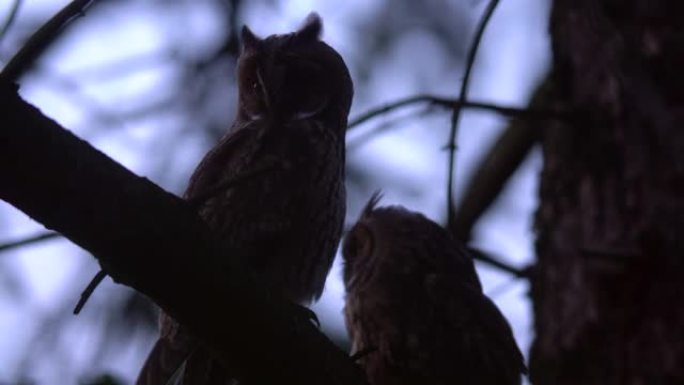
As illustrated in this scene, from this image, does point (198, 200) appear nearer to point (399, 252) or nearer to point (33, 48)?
point (33, 48)

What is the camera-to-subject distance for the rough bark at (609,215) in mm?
3172

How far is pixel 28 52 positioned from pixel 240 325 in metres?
0.71

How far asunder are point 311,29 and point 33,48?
6.91 ft

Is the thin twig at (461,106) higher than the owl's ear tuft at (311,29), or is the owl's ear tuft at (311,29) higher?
the owl's ear tuft at (311,29)

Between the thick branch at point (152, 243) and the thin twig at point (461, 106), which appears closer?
the thick branch at point (152, 243)

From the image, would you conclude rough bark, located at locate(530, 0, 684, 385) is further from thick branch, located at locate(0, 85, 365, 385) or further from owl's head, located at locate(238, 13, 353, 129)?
thick branch, located at locate(0, 85, 365, 385)

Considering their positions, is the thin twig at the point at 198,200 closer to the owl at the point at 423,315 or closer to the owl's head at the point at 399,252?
the owl at the point at 423,315

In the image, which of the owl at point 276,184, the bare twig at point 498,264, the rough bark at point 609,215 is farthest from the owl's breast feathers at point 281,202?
the rough bark at point 609,215

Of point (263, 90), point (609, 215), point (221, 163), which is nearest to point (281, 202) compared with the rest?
point (221, 163)

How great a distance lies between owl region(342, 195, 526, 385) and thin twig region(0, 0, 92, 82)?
1.50 meters

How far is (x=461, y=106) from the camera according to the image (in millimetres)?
3344

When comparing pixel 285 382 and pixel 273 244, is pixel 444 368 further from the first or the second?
pixel 285 382

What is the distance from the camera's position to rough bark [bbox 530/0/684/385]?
317 centimetres

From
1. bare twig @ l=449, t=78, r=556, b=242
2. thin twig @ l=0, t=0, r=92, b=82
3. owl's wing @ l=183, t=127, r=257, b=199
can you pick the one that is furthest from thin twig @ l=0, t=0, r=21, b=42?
bare twig @ l=449, t=78, r=556, b=242
